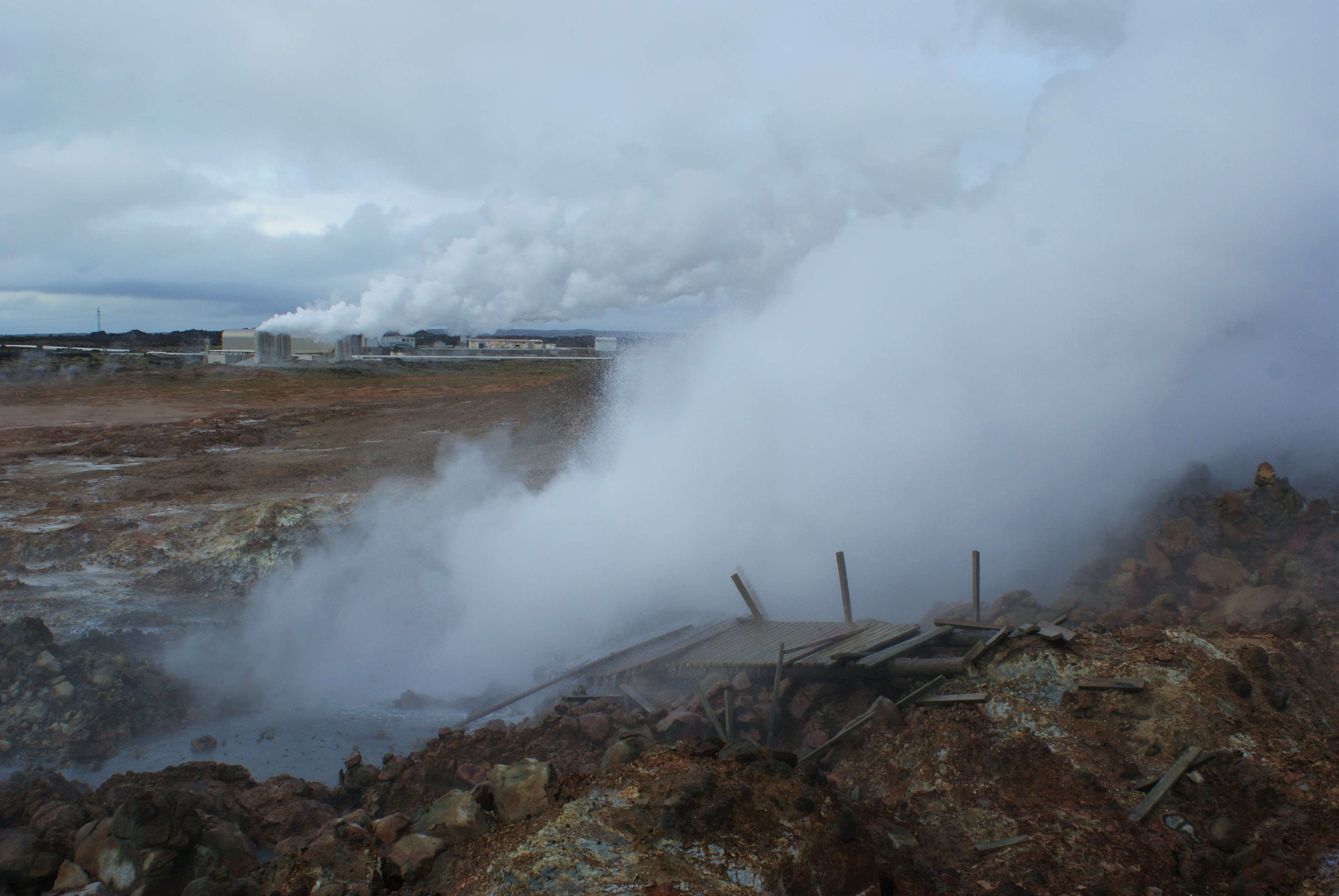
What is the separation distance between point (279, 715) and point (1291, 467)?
1326 centimetres

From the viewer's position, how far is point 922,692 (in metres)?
6.27

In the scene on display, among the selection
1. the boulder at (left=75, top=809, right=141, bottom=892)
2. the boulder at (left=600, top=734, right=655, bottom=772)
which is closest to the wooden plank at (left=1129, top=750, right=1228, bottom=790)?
the boulder at (left=600, top=734, right=655, bottom=772)

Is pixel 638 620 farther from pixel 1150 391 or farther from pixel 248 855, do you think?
pixel 1150 391

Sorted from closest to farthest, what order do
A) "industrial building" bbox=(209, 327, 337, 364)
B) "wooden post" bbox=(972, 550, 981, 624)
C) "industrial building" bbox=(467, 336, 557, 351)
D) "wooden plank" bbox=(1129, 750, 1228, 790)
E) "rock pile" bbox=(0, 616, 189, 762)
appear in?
"wooden plank" bbox=(1129, 750, 1228, 790) → "rock pile" bbox=(0, 616, 189, 762) → "wooden post" bbox=(972, 550, 981, 624) → "industrial building" bbox=(209, 327, 337, 364) → "industrial building" bbox=(467, 336, 557, 351)

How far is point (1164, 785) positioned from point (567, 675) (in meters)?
5.43

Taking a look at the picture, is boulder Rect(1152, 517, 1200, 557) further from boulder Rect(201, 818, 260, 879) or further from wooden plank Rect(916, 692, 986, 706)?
boulder Rect(201, 818, 260, 879)

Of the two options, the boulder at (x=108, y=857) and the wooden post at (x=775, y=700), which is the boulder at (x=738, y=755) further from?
the boulder at (x=108, y=857)

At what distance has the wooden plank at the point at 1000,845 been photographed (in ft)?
15.7

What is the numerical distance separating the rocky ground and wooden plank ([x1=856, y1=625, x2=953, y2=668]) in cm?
22

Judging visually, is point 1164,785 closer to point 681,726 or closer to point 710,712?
point 710,712

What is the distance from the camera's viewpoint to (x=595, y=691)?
8.23m

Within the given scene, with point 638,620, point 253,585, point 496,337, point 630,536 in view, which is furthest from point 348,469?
point 496,337

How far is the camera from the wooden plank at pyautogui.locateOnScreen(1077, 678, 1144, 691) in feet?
18.9

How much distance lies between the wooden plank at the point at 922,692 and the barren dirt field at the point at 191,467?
8496mm
